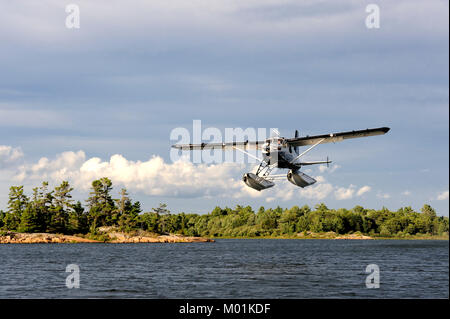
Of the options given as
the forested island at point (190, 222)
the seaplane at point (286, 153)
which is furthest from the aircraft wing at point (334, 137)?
the forested island at point (190, 222)

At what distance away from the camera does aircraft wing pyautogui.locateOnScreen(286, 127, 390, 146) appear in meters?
29.5

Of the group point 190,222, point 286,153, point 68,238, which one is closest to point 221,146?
point 286,153

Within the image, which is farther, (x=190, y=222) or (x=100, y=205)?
(x=190, y=222)

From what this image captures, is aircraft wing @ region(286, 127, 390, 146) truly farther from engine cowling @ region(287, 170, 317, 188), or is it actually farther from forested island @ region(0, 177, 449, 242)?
forested island @ region(0, 177, 449, 242)

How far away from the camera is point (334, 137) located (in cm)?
3177

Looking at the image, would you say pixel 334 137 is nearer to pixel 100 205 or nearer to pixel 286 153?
pixel 286 153

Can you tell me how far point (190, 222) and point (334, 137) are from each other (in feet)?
378

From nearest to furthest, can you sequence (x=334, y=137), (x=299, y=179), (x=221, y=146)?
(x=299, y=179)
(x=334, y=137)
(x=221, y=146)

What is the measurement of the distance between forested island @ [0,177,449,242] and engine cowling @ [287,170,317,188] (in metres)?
71.2

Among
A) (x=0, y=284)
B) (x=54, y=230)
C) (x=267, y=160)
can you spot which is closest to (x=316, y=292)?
(x=267, y=160)

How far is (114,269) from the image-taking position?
37.4 meters

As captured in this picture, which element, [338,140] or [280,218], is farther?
[280,218]

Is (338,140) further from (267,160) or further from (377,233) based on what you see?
(377,233)
